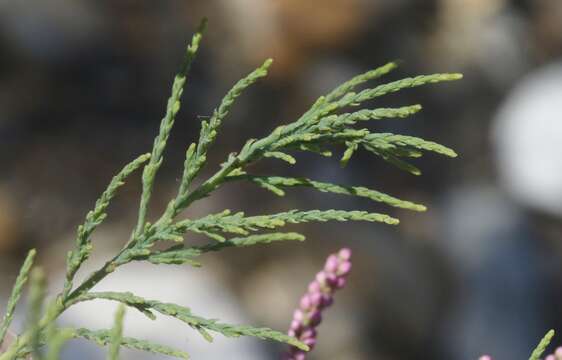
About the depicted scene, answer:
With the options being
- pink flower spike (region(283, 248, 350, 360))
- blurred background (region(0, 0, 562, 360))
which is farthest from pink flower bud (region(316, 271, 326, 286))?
blurred background (region(0, 0, 562, 360))

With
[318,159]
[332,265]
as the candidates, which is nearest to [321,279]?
[332,265]

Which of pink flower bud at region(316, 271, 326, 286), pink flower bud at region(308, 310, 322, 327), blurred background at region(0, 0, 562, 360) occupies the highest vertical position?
blurred background at region(0, 0, 562, 360)

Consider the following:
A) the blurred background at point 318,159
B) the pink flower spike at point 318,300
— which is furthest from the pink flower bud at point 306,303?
the blurred background at point 318,159

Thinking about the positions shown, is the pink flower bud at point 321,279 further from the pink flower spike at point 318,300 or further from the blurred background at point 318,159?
the blurred background at point 318,159

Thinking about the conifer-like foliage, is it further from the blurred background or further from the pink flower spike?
the blurred background

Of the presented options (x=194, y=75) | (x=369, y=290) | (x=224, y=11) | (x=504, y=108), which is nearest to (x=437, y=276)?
(x=369, y=290)

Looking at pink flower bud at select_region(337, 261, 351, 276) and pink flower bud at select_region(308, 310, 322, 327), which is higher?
pink flower bud at select_region(337, 261, 351, 276)

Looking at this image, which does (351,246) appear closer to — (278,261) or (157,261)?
(278,261)

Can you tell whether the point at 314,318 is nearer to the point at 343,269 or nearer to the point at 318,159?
the point at 343,269
